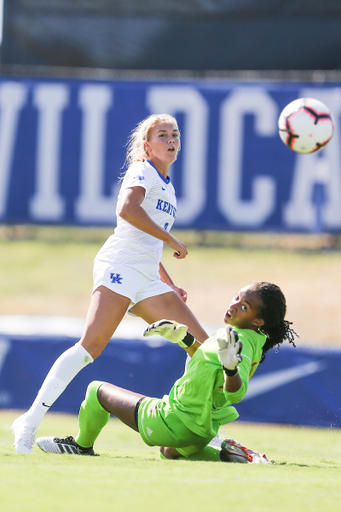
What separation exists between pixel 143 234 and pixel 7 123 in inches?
362

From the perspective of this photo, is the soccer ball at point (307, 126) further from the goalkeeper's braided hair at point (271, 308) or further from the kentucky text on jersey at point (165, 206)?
the goalkeeper's braided hair at point (271, 308)

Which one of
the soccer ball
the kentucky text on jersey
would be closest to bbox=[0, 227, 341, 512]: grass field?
the kentucky text on jersey

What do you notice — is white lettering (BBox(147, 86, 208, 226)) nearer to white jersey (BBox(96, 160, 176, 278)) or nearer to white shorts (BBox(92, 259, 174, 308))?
white jersey (BBox(96, 160, 176, 278))

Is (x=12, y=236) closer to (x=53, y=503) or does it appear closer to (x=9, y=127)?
(x=9, y=127)

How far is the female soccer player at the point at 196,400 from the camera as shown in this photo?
384 cm

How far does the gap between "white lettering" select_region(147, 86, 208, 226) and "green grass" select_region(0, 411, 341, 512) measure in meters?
8.33

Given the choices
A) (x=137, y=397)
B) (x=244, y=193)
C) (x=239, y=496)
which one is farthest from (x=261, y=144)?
(x=239, y=496)

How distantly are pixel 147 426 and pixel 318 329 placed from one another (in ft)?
24.1

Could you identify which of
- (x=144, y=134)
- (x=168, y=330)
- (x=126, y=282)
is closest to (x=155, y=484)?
(x=168, y=330)

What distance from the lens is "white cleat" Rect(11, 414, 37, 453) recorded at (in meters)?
3.90

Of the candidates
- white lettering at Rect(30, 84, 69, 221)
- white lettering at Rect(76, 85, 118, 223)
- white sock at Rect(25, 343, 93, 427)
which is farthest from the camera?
white lettering at Rect(30, 84, 69, 221)

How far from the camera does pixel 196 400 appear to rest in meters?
3.85

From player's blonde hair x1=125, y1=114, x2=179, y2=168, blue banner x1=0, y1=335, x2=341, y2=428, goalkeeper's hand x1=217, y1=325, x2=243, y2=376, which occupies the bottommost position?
blue banner x1=0, y1=335, x2=341, y2=428

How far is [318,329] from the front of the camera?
10844mm
